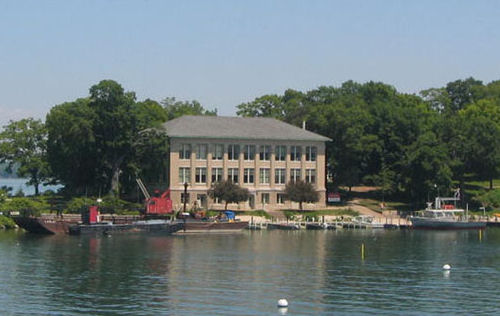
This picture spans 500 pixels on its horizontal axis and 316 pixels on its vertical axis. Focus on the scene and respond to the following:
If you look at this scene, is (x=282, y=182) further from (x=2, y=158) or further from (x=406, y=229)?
(x=2, y=158)

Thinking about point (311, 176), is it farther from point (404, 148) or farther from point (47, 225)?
point (47, 225)

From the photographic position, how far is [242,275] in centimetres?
7612

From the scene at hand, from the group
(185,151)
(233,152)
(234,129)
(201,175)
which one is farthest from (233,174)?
(185,151)

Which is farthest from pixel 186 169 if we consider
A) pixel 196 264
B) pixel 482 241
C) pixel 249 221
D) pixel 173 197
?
pixel 196 264

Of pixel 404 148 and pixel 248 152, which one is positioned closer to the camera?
pixel 248 152

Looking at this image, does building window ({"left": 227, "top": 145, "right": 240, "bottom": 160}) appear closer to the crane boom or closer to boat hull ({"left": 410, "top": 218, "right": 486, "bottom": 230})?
the crane boom

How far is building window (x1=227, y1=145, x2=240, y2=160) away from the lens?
139500 millimetres

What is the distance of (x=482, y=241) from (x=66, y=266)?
50.3 m

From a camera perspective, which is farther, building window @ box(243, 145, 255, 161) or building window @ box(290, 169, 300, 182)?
building window @ box(290, 169, 300, 182)

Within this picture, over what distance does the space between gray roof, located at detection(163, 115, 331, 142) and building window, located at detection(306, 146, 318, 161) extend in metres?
1.42

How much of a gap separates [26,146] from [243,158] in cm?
3309

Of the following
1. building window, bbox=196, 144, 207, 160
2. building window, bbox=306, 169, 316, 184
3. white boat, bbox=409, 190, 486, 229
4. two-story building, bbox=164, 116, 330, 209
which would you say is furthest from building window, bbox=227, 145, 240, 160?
white boat, bbox=409, 190, 486, 229

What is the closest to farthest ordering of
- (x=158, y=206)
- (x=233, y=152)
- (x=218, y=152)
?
(x=158, y=206) → (x=218, y=152) → (x=233, y=152)

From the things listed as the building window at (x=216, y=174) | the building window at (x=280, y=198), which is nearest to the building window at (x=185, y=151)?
the building window at (x=216, y=174)
